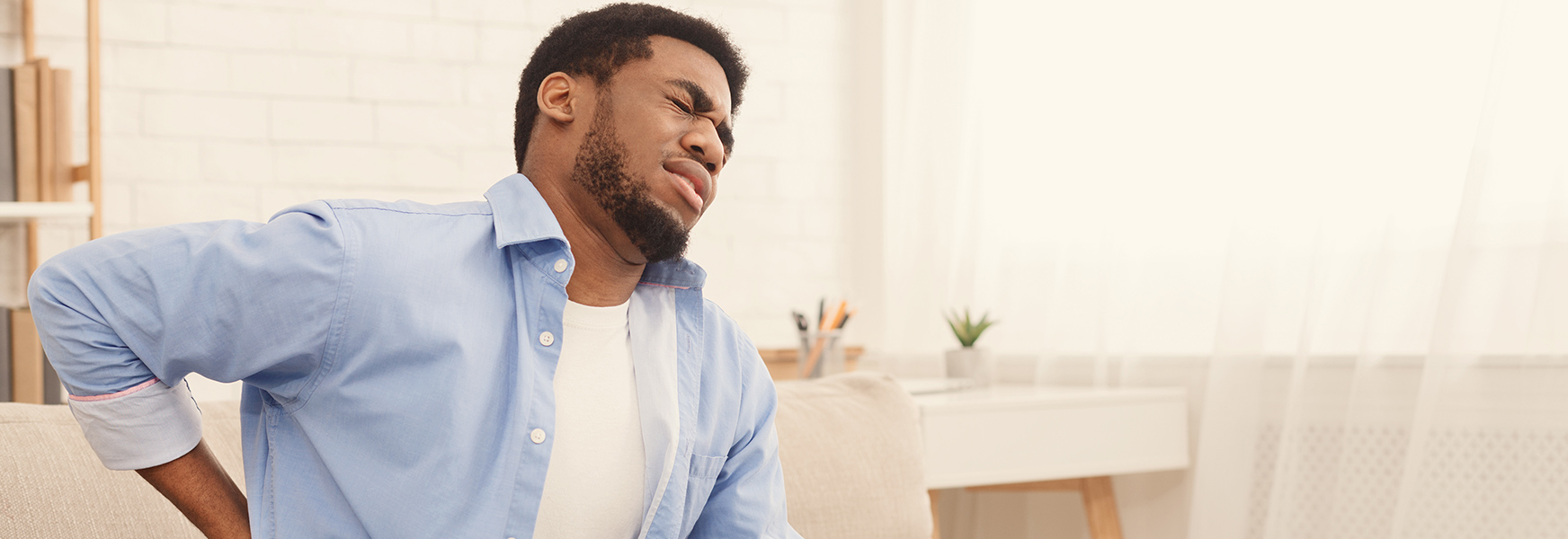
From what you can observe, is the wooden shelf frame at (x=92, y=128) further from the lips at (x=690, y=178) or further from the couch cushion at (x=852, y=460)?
the lips at (x=690, y=178)

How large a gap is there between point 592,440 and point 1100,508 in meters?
1.27

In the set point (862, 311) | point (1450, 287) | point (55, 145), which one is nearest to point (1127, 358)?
point (1450, 287)

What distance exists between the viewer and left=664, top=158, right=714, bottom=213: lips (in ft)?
2.96

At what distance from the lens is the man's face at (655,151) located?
2.92ft

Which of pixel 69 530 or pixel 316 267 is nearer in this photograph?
pixel 316 267

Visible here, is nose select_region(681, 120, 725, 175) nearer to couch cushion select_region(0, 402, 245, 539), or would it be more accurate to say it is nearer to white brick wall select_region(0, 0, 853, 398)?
couch cushion select_region(0, 402, 245, 539)

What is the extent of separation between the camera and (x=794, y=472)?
53.4 inches

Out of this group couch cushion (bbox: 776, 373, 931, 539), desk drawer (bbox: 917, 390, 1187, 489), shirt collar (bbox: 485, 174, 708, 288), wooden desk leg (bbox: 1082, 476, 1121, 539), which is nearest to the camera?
shirt collar (bbox: 485, 174, 708, 288)

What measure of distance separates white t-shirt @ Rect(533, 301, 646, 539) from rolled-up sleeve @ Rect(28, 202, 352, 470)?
195 mm

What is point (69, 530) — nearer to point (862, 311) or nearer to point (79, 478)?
point (79, 478)

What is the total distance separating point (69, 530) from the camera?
3.23 feet

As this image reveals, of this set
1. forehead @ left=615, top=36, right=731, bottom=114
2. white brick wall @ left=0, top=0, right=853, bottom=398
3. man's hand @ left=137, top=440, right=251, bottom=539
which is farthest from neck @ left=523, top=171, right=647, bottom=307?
white brick wall @ left=0, top=0, right=853, bottom=398

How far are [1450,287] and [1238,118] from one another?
1.45ft

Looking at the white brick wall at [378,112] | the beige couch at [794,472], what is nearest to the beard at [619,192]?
the beige couch at [794,472]
